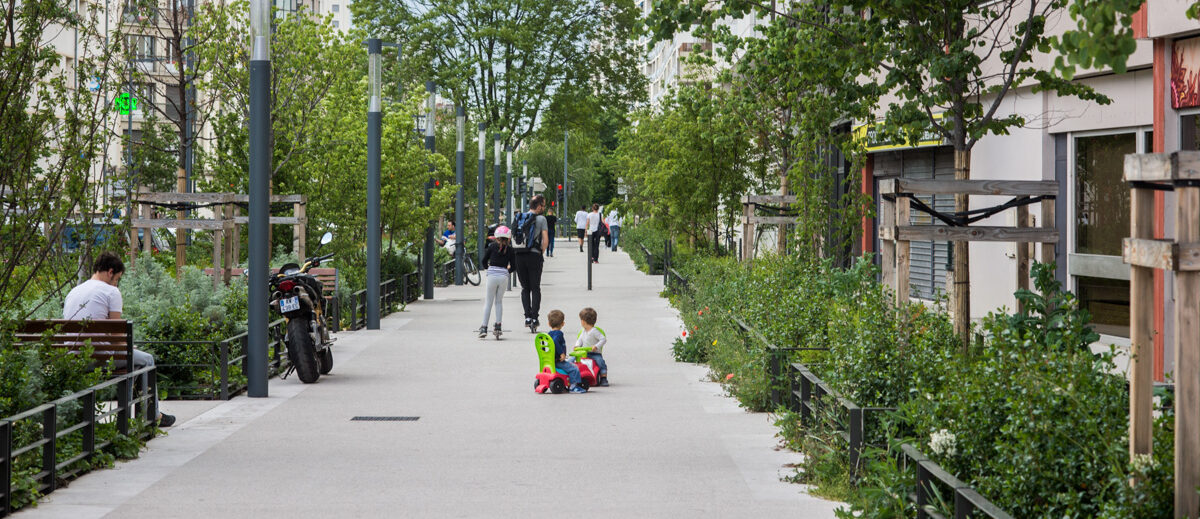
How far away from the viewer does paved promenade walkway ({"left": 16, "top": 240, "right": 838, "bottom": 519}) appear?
7.48m

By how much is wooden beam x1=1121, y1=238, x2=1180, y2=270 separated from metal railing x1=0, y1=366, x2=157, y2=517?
5.10m

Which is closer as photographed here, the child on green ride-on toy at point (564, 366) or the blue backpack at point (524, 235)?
the child on green ride-on toy at point (564, 366)

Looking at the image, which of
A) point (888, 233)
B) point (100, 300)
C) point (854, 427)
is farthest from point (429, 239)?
point (854, 427)

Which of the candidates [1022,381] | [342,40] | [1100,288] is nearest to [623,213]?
[342,40]

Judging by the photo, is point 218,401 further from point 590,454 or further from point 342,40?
point 342,40

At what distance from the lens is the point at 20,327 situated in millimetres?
9516

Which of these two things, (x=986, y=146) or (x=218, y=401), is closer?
(x=218, y=401)

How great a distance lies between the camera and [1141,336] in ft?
16.7

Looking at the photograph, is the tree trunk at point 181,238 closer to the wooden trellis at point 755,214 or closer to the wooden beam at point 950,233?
the wooden trellis at point 755,214

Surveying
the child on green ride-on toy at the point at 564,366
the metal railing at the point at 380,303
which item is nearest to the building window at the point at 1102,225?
the child on green ride-on toy at the point at 564,366

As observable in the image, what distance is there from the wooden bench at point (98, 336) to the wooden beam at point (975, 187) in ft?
16.9

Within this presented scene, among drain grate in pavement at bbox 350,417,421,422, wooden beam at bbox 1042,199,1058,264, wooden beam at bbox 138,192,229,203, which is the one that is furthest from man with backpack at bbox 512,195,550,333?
wooden beam at bbox 1042,199,1058,264

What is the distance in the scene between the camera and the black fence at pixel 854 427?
5.70m

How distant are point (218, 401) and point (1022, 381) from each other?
310 inches
